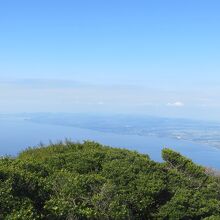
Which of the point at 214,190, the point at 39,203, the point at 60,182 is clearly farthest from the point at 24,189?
the point at 214,190

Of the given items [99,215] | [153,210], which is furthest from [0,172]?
[153,210]

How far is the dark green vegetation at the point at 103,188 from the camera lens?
14711 millimetres

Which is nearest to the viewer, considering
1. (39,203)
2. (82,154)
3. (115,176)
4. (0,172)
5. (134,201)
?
(0,172)

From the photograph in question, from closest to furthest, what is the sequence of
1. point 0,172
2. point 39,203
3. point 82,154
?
point 0,172, point 39,203, point 82,154

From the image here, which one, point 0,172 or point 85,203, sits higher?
point 0,172

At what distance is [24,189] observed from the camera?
1479 centimetres

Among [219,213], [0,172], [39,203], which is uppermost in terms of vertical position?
[0,172]

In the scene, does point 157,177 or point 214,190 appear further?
point 214,190

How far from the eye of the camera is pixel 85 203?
16.0 metres

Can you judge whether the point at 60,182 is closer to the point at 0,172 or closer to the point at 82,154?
the point at 0,172

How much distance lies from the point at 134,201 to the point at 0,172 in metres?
6.72

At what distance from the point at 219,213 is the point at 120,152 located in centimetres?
625

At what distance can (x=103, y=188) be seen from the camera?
16.7 meters

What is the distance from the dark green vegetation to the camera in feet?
48.3
